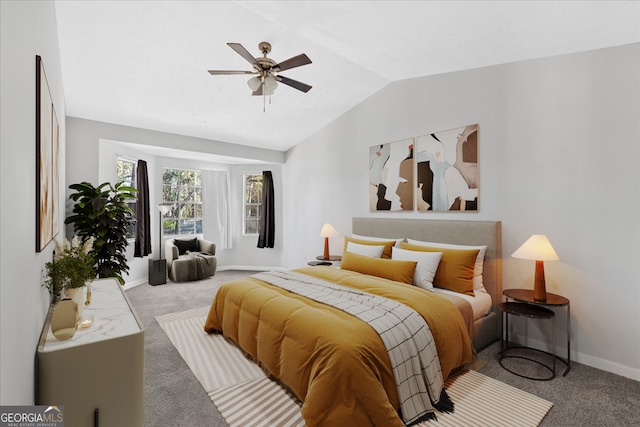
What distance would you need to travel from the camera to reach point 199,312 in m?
4.00

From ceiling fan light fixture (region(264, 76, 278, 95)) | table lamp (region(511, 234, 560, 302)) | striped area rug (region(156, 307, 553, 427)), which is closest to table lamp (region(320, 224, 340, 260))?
striped area rug (region(156, 307, 553, 427))

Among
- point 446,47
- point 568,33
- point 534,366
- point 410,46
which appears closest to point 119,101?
point 410,46

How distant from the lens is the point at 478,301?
2.95m

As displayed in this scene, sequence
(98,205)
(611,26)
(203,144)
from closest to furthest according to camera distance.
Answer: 1. (611,26)
2. (98,205)
3. (203,144)

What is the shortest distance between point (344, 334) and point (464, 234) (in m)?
2.18

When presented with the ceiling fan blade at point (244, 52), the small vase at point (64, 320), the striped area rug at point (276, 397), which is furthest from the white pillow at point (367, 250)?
the small vase at point (64, 320)

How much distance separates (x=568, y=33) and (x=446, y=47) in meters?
0.96

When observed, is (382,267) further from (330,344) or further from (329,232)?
(329,232)

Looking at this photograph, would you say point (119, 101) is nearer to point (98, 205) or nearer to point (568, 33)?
point (98, 205)

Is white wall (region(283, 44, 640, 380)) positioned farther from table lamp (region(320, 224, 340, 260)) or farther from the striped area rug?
table lamp (region(320, 224, 340, 260))

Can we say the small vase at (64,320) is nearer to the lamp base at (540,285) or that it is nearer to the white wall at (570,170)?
the lamp base at (540,285)

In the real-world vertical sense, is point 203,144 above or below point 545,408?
above

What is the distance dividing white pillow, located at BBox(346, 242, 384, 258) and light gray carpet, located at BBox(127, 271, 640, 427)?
1.42 m

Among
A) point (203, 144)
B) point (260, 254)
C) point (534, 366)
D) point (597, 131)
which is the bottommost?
point (534, 366)
